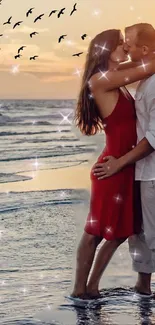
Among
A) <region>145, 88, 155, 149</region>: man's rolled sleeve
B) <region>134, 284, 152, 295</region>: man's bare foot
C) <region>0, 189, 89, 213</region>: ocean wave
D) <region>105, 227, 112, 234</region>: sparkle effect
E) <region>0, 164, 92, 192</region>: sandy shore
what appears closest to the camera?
<region>145, 88, 155, 149</region>: man's rolled sleeve

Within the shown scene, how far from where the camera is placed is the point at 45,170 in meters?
7.62

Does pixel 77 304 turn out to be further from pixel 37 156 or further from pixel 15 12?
pixel 37 156

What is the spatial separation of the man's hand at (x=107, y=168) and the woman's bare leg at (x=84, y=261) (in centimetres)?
24

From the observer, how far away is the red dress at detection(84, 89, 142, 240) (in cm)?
307

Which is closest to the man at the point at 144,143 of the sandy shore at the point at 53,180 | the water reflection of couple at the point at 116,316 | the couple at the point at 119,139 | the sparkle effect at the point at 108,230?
the couple at the point at 119,139

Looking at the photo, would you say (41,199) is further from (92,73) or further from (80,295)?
(92,73)

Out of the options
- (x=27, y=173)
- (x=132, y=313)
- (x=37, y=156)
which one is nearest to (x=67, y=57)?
(x=27, y=173)

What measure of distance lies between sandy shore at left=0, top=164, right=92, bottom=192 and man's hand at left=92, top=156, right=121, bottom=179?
2651 millimetres

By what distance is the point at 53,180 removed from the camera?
6926mm

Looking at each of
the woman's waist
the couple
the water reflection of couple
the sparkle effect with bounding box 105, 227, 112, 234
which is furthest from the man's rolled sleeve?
the water reflection of couple

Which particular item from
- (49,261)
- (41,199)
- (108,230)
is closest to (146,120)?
(108,230)

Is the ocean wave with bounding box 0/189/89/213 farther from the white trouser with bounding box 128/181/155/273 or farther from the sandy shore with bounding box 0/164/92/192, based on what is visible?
the white trouser with bounding box 128/181/155/273

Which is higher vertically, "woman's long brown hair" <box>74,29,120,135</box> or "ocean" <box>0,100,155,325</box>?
"woman's long brown hair" <box>74,29,120,135</box>

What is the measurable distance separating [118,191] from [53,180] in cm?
385
